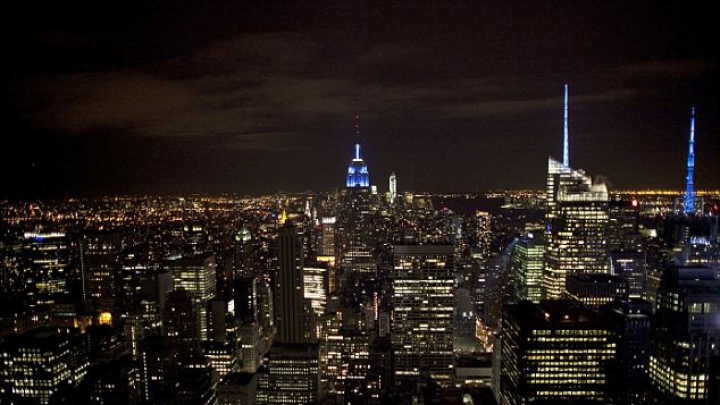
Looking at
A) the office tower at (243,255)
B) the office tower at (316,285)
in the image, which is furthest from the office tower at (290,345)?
the office tower at (316,285)

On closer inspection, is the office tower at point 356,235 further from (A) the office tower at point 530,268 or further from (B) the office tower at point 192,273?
(B) the office tower at point 192,273

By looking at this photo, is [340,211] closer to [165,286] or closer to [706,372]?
[165,286]

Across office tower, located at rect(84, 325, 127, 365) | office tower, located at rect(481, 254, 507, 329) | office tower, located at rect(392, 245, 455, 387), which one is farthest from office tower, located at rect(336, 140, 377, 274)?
office tower, located at rect(84, 325, 127, 365)

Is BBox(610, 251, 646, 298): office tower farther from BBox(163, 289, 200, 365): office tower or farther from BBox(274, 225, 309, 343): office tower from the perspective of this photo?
BBox(163, 289, 200, 365): office tower

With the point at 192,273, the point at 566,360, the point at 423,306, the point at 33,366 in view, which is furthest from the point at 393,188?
the point at 33,366

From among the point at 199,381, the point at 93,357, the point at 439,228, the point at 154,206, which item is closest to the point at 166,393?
the point at 199,381

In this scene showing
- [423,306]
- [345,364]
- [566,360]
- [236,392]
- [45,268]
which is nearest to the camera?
[566,360]

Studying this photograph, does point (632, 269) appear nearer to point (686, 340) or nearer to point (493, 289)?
point (493, 289)
